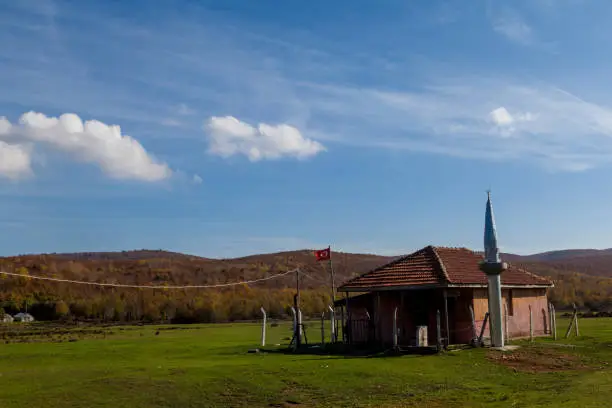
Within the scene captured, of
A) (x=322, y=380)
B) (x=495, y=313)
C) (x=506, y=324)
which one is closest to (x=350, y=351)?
(x=495, y=313)

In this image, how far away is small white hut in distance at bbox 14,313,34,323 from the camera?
91.5 m

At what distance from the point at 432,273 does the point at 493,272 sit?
331cm

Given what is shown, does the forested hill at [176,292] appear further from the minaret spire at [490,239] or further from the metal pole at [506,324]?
the minaret spire at [490,239]

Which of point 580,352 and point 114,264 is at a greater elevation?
point 114,264

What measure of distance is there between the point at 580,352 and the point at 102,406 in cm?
2079

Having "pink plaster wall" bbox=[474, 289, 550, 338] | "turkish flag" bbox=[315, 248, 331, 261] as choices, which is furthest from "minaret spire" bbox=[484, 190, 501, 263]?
"turkish flag" bbox=[315, 248, 331, 261]

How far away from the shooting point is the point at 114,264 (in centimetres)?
15325

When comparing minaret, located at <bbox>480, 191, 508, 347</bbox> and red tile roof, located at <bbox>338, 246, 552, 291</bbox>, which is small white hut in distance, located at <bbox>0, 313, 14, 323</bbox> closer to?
red tile roof, located at <bbox>338, 246, 552, 291</bbox>

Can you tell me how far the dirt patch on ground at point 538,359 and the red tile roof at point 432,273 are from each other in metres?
4.76

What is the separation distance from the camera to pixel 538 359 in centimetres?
2956

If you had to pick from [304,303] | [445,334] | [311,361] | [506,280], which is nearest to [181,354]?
[311,361]

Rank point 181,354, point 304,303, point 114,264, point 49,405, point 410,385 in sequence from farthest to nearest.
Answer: point 114,264 < point 304,303 < point 181,354 < point 410,385 < point 49,405

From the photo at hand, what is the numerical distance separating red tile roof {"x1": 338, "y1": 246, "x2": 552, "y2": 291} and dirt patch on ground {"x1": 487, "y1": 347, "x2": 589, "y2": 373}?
476cm

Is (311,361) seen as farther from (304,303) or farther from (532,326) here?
(304,303)
